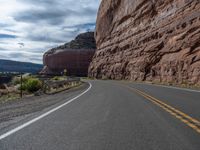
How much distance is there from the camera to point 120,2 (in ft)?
275

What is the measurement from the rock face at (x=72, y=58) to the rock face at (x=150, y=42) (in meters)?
32.3

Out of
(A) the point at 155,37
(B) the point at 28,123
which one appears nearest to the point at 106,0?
(A) the point at 155,37

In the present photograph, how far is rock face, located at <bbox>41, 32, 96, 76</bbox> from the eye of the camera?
414 feet

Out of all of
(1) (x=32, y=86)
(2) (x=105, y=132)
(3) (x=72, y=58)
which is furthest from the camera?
(3) (x=72, y=58)

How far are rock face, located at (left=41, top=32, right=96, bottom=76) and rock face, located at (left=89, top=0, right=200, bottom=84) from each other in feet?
106

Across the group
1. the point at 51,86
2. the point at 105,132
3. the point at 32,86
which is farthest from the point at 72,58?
the point at 105,132

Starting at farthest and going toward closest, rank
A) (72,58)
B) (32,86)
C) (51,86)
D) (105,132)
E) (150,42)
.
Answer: (72,58) < (150,42) < (51,86) < (32,86) < (105,132)

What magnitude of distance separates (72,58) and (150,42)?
7374 centimetres

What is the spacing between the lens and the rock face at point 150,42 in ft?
137

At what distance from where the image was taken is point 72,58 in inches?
5032

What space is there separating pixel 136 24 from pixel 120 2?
699 inches

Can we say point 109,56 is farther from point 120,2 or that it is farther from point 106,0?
point 106,0

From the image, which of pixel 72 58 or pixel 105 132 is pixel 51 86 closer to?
pixel 105 132

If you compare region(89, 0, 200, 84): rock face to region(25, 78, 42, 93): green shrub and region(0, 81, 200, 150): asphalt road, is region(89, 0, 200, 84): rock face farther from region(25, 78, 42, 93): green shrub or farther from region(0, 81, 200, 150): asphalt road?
region(0, 81, 200, 150): asphalt road
